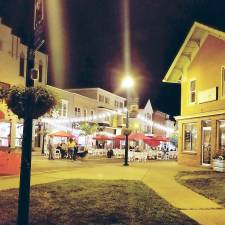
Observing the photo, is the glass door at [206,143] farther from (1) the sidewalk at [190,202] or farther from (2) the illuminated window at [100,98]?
(2) the illuminated window at [100,98]

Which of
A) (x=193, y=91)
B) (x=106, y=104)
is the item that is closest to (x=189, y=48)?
(x=193, y=91)

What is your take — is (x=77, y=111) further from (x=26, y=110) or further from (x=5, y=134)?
(x=26, y=110)

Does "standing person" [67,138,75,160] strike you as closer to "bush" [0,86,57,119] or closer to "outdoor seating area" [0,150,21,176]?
"outdoor seating area" [0,150,21,176]

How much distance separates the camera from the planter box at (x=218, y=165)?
20641 millimetres

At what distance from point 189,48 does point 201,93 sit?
12.3 ft

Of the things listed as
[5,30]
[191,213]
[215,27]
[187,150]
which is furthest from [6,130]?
[191,213]

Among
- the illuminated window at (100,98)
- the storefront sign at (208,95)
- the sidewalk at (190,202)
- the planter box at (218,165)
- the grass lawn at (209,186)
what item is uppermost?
the illuminated window at (100,98)

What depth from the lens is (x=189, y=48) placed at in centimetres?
2691

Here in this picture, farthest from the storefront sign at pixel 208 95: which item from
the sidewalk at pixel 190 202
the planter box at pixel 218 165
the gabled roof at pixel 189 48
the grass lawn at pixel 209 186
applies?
the sidewalk at pixel 190 202

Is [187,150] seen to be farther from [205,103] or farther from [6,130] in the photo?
[6,130]

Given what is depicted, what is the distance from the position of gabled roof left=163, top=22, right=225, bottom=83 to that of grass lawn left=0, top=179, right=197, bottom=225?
13885mm

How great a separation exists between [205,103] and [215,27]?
4494 millimetres

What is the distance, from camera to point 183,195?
11969 millimetres

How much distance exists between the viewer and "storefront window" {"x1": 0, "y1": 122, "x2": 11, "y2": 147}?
34312 millimetres
